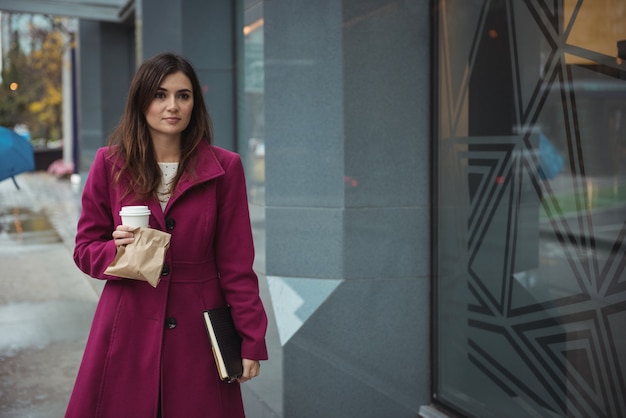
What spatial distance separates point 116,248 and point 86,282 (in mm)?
6989

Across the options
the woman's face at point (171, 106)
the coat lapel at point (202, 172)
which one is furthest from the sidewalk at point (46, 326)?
the woman's face at point (171, 106)

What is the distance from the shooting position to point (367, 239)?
473 cm

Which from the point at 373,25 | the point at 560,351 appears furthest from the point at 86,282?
the point at 560,351

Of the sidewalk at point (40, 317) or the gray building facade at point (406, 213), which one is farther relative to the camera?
the sidewalk at point (40, 317)

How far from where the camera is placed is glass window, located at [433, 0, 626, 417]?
349 centimetres

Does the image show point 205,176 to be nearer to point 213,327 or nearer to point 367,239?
point 213,327

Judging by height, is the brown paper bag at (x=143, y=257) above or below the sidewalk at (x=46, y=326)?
above

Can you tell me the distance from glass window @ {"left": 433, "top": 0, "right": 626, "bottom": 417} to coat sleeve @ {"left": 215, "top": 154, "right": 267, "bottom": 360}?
65.6 inches

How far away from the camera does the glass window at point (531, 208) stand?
Result: 137 inches

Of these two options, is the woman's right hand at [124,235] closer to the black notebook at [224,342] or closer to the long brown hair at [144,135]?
the long brown hair at [144,135]

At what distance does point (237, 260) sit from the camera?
3.04m

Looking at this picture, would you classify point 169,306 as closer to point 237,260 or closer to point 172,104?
point 237,260

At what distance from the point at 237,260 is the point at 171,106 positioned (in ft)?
2.21

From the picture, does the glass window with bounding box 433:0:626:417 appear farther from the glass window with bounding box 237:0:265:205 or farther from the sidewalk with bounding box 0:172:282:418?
the glass window with bounding box 237:0:265:205
